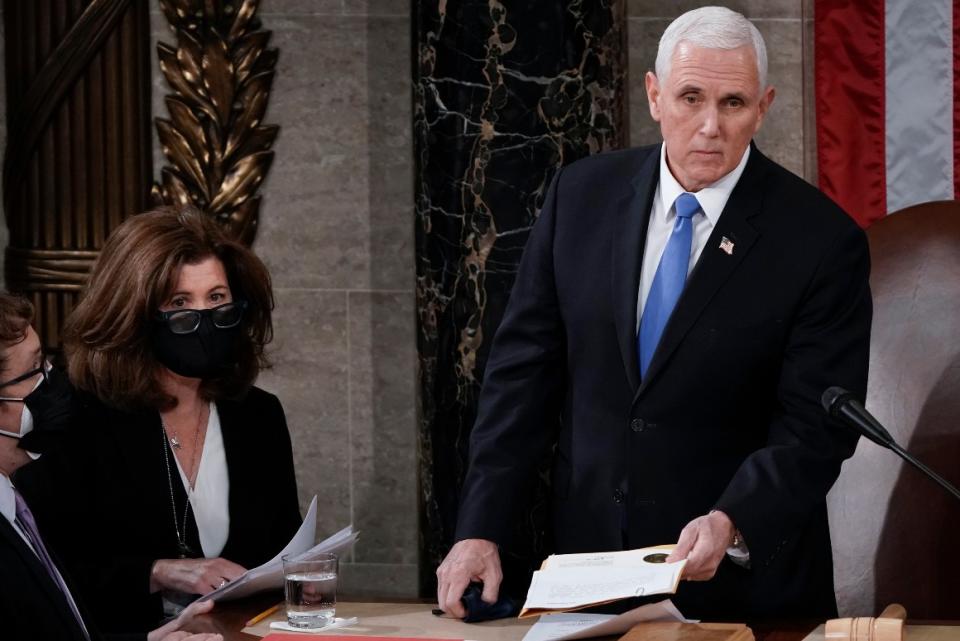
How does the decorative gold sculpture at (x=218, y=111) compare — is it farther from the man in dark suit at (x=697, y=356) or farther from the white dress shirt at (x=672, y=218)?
the white dress shirt at (x=672, y=218)

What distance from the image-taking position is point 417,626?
251 cm

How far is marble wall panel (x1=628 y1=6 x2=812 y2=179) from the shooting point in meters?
4.77

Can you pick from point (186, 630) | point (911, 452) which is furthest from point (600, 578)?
point (911, 452)

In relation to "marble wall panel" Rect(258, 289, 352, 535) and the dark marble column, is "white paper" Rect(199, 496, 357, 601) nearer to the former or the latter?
the dark marble column

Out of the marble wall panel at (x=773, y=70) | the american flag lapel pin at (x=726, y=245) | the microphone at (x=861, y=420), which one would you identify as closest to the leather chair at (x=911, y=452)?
the american flag lapel pin at (x=726, y=245)

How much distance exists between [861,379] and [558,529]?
735 mm

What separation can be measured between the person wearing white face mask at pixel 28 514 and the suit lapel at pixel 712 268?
3.44 feet

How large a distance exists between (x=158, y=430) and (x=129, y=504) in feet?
0.63

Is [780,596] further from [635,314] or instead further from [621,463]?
[635,314]

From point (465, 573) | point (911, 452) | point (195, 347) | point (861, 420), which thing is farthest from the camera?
point (911, 452)

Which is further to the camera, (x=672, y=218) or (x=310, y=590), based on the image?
(x=672, y=218)

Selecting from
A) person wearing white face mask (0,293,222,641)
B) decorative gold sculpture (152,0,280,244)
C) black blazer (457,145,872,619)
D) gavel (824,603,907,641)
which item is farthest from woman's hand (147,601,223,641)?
decorative gold sculpture (152,0,280,244)

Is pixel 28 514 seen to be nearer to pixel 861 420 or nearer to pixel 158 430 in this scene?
pixel 158 430

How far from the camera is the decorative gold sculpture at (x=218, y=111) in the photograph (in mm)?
4867
